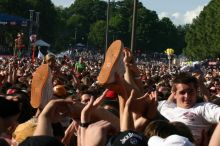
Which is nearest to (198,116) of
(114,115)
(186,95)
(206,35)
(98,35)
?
(186,95)

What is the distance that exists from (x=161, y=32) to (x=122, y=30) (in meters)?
14.0

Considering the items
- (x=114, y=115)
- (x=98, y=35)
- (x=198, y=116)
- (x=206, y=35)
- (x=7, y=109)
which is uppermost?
(x=7, y=109)

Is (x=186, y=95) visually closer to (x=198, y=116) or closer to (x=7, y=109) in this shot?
(x=198, y=116)

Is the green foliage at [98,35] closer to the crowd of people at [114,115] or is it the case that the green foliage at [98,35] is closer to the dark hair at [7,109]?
the crowd of people at [114,115]

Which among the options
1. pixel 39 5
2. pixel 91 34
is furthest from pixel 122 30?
pixel 39 5

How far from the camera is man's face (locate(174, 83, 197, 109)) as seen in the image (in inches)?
246

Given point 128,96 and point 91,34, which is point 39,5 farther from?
point 128,96

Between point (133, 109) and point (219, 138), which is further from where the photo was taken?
point (133, 109)

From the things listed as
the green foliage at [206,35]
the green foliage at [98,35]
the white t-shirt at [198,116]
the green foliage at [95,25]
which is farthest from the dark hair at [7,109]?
the green foliage at [98,35]

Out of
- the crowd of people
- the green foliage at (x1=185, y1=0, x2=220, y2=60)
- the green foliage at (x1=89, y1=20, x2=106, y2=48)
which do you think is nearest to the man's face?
the crowd of people

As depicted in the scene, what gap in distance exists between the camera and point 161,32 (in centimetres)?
14800

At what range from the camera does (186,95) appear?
6.26 meters

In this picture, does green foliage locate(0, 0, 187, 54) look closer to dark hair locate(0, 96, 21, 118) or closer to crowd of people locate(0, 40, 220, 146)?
crowd of people locate(0, 40, 220, 146)

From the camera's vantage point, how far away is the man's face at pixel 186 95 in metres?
6.26
